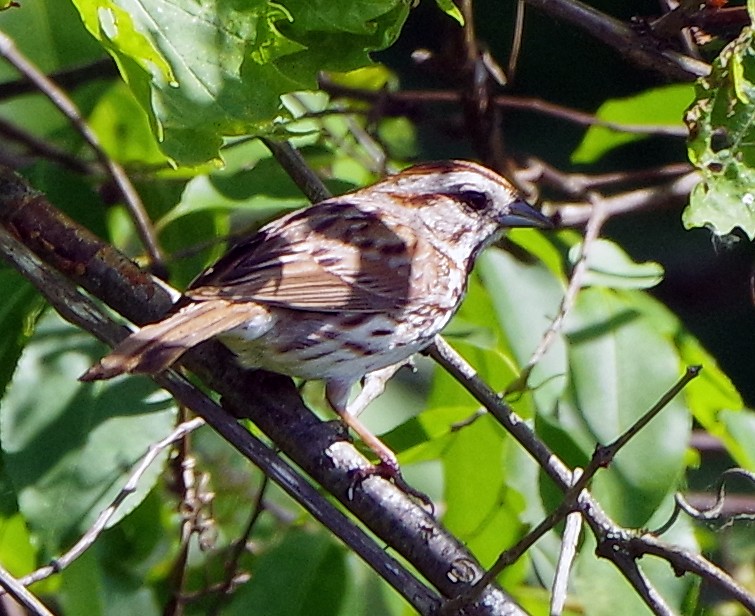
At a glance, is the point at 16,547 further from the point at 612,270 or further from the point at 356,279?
the point at 612,270

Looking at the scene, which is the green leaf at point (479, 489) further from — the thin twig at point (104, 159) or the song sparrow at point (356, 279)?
the thin twig at point (104, 159)

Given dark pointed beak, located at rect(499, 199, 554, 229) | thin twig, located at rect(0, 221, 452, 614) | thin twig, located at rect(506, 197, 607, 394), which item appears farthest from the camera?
dark pointed beak, located at rect(499, 199, 554, 229)

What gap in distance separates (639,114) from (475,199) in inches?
17.5

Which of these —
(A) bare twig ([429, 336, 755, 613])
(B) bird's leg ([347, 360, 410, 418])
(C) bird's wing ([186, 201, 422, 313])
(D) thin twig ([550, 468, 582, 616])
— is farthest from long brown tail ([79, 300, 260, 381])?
(D) thin twig ([550, 468, 582, 616])

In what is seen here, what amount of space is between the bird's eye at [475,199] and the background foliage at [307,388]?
141mm

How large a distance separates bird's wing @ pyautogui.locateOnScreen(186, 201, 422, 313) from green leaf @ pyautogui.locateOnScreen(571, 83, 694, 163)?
63 centimetres

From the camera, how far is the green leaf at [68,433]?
2.40m

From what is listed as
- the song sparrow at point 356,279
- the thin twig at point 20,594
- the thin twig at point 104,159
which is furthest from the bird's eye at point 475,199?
the thin twig at point 20,594

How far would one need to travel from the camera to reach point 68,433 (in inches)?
97.2

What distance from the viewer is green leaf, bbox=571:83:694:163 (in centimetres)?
325

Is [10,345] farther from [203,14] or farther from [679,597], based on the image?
[679,597]

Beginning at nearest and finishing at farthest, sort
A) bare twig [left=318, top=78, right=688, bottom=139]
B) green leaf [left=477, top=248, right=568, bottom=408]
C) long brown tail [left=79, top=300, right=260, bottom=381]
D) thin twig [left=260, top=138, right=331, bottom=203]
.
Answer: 1. long brown tail [left=79, top=300, right=260, bottom=381]
2. green leaf [left=477, top=248, right=568, bottom=408]
3. thin twig [left=260, top=138, right=331, bottom=203]
4. bare twig [left=318, top=78, right=688, bottom=139]

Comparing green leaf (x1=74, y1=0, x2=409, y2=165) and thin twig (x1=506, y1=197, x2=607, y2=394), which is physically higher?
green leaf (x1=74, y1=0, x2=409, y2=165)

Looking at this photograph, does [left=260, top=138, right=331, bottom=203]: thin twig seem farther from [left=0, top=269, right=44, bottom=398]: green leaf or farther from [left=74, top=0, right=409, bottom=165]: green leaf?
[left=74, top=0, right=409, bottom=165]: green leaf
